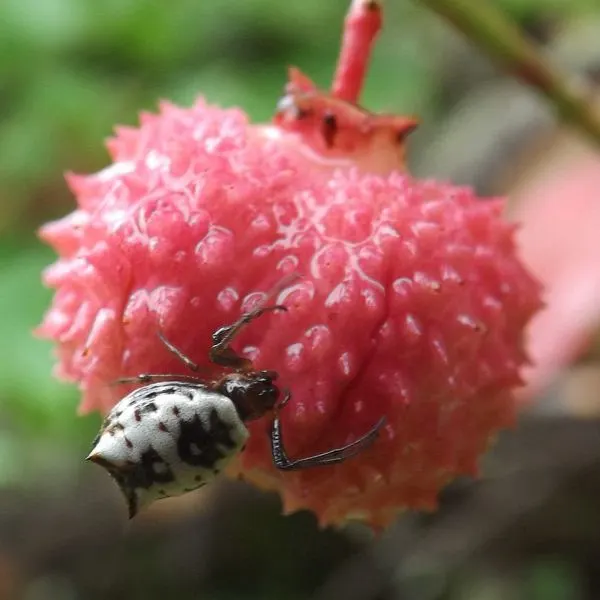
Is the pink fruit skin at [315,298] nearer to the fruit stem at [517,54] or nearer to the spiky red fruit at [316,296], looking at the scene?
the spiky red fruit at [316,296]

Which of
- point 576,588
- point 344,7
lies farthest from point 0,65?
point 576,588

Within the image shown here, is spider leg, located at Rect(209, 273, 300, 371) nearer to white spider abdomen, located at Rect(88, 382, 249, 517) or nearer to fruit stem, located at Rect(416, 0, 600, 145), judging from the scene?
white spider abdomen, located at Rect(88, 382, 249, 517)

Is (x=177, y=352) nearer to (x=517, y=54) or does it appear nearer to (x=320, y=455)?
(x=320, y=455)

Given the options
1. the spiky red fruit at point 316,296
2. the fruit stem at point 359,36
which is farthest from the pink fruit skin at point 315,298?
the fruit stem at point 359,36

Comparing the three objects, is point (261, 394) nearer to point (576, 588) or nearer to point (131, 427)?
point (131, 427)

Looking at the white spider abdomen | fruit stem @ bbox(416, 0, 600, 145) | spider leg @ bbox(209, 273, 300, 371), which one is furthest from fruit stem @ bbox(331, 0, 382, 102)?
the white spider abdomen

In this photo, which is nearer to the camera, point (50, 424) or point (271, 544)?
point (50, 424)

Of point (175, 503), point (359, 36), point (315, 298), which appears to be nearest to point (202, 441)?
point (315, 298)
